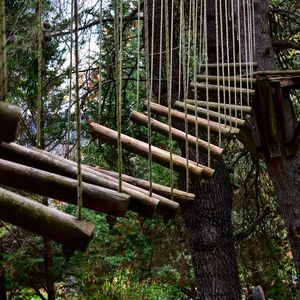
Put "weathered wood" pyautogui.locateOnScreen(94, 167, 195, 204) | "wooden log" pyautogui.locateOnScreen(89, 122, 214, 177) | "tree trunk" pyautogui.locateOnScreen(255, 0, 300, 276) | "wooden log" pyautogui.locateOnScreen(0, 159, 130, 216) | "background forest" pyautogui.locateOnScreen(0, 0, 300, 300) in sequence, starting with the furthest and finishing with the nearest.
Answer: "background forest" pyautogui.locateOnScreen(0, 0, 300, 300) < "tree trunk" pyautogui.locateOnScreen(255, 0, 300, 276) < "wooden log" pyautogui.locateOnScreen(89, 122, 214, 177) < "weathered wood" pyautogui.locateOnScreen(94, 167, 195, 204) < "wooden log" pyautogui.locateOnScreen(0, 159, 130, 216)

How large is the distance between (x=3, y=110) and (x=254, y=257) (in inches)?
241

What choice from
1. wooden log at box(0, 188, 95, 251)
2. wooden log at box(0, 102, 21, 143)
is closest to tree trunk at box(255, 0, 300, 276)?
wooden log at box(0, 188, 95, 251)

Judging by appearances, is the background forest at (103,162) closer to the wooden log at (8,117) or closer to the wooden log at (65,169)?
the wooden log at (65,169)

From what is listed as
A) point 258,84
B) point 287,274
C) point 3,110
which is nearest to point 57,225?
point 3,110

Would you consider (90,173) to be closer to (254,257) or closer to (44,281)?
(44,281)

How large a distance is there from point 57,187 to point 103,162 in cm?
457

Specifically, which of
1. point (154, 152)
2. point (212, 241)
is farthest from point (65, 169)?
point (212, 241)

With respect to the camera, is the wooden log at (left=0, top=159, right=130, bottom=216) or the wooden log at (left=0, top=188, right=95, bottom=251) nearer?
the wooden log at (left=0, top=188, right=95, bottom=251)

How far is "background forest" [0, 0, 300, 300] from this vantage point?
4895 mm

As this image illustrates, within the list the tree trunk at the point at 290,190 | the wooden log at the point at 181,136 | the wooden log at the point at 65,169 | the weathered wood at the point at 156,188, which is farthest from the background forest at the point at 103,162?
the wooden log at the point at 65,169

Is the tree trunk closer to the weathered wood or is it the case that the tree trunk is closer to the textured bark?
the textured bark

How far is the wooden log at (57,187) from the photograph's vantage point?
1259mm

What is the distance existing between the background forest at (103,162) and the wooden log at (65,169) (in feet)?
8.61

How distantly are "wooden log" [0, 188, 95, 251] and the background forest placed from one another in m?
3.12
